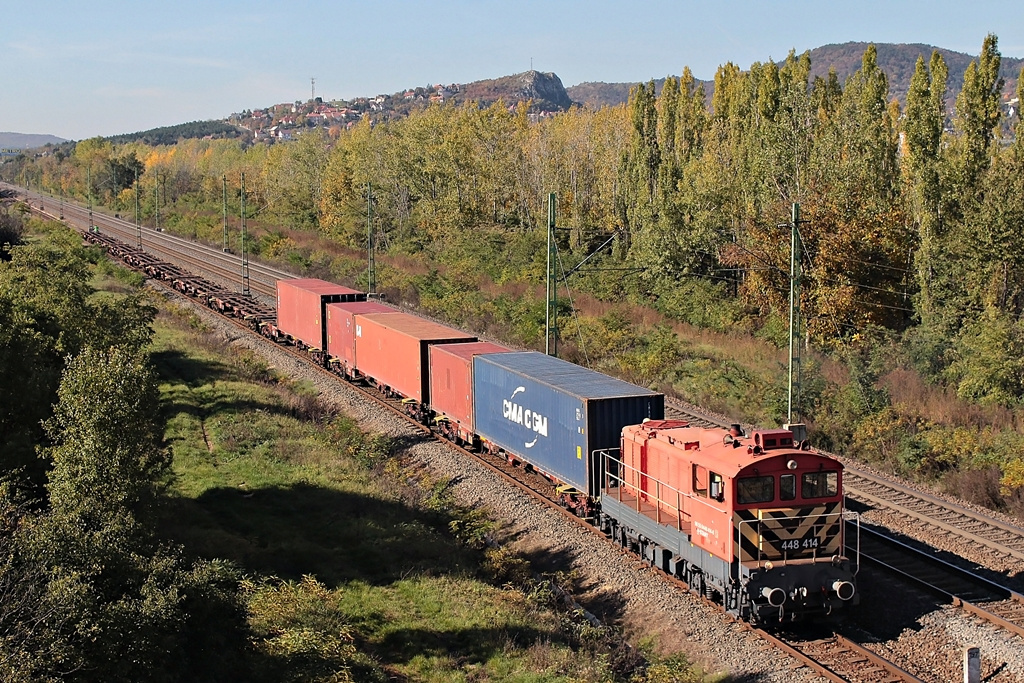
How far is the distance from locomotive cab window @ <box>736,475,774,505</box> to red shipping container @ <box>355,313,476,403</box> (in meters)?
17.3

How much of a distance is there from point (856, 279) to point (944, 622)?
27742 mm

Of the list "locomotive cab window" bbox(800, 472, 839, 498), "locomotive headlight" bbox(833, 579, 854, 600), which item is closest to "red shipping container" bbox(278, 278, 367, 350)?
"locomotive cab window" bbox(800, 472, 839, 498)

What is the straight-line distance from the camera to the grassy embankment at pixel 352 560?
53.4 feet

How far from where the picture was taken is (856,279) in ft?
139

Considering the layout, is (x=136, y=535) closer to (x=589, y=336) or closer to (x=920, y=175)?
(x=589, y=336)

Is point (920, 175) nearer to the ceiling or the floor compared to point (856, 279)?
nearer to the ceiling

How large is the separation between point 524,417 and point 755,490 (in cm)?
930

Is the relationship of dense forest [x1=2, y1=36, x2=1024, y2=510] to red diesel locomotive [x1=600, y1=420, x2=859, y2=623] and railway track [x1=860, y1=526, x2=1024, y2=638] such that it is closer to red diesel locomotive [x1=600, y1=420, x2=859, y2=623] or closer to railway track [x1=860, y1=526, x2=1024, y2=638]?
railway track [x1=860, y1=526, x2=1024, y2=638]

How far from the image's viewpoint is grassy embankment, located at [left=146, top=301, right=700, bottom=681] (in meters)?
16.3

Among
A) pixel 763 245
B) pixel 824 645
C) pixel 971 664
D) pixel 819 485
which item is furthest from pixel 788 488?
pixel 763 245

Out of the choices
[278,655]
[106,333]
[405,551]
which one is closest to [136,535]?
[278,655]

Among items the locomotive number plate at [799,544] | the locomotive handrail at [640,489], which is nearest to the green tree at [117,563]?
the locomotive handrail at [640,489]

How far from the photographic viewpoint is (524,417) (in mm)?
25000

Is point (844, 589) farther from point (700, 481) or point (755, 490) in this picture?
point (700, 481)
